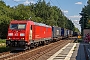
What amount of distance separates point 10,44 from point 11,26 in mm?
2240

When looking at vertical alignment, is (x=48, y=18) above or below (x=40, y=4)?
below

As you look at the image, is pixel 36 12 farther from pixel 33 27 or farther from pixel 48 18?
pixel 33 27

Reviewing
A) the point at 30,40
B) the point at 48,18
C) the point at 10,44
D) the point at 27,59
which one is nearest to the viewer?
the point at 27,59

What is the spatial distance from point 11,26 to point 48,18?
74242 mm

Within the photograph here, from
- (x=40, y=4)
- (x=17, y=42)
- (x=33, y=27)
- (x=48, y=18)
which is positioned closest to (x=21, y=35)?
(x=17, y=42)

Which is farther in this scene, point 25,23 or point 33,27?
point 33,27

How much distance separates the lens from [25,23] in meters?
25.6

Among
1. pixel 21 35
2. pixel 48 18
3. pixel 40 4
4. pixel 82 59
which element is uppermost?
pixel 40 4

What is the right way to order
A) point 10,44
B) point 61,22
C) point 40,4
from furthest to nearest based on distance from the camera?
point 61,22, point 40,4, point 10,44

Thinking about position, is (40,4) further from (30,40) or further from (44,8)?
(30,40)

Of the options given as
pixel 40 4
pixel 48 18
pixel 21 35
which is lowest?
pixel 21 35

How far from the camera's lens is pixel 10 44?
24.7m

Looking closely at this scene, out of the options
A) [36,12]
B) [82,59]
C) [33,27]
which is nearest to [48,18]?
[36,12]

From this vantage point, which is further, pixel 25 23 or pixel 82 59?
pixel 25 23
